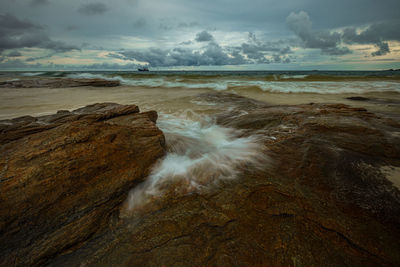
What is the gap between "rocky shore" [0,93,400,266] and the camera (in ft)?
4.83

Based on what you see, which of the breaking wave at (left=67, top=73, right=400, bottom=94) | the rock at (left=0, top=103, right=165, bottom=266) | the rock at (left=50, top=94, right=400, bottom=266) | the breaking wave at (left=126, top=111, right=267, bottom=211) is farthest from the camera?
the breaking wave at (left=67, top=73, right=400, bottom=94)

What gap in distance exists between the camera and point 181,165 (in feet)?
8.92

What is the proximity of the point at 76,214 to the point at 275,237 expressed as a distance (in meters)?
1.87

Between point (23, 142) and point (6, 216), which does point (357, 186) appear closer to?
point (6, 216)

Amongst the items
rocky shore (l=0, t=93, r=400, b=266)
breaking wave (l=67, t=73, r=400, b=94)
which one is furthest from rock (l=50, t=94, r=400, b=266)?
breaking wave (l=67, t=73, r=400, b=94)

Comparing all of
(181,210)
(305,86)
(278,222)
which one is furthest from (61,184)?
(305,86)

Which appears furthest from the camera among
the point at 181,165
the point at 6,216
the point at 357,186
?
the point at 181,165

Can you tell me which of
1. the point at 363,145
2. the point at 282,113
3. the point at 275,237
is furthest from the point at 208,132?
the point at 275,237

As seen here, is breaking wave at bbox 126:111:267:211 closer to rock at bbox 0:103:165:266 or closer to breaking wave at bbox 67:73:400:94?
rock at bbox 0:103:165:266

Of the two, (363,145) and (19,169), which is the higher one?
(19,169)

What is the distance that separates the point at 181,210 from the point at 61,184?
124 cm

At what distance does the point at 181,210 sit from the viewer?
6.22ft

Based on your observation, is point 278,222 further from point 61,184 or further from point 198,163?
point 61,184

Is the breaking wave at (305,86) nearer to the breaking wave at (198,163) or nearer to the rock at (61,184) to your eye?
the breaking wave at (198,163)
